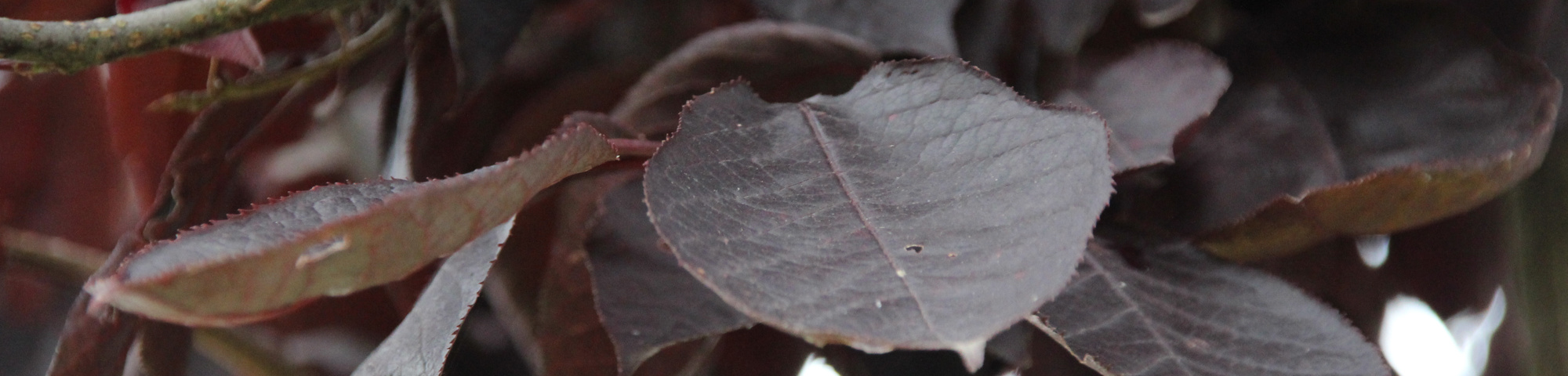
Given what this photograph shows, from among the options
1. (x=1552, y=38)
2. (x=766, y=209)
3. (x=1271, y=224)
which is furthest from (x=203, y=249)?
(x=1552, y=38)

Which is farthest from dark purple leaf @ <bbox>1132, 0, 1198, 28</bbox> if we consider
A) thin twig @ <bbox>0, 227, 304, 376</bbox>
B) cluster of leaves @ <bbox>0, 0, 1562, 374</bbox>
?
thin twig @ <bbox>0, 227, 304, 376</bbox>

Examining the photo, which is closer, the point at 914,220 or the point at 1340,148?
the point at 914,220

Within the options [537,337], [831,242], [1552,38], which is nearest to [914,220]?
[831,242]

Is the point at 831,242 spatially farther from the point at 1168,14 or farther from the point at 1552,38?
the point at 1552,38

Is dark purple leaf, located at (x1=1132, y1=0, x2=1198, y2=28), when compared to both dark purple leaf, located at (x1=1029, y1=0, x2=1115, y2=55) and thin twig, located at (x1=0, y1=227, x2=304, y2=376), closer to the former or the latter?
dark purple leaf, located at (x1=1029, y1=0, x2=1115, y2=55)

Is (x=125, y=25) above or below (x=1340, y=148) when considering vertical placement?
above

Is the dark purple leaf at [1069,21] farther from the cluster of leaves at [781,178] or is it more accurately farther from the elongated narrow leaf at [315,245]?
the elongated narrow leaf at [315,245]

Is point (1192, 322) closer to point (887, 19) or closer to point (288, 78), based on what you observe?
point (887, 19)
